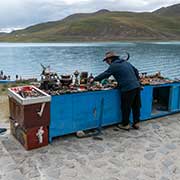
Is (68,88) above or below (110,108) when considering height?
above

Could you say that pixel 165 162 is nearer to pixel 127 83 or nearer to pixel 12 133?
pixel 127 83

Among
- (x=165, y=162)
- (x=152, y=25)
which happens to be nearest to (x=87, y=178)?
(x=165, y=162)

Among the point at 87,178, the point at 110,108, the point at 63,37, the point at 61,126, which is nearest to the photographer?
the point at 87,178

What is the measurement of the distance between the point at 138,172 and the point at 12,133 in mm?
2395

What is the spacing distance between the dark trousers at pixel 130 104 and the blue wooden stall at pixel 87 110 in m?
0.19

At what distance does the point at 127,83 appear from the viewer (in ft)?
16.6

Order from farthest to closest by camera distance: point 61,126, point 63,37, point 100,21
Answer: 1. point 100,21
2. point 63,37
3. point 61,126

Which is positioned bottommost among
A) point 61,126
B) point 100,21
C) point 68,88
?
point 61,126

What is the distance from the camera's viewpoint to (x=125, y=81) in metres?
5.07

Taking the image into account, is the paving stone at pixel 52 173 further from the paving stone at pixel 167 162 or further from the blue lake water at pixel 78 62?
the blue lake water at pixel 78 62

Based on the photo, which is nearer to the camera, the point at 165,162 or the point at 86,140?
the point at 165,162

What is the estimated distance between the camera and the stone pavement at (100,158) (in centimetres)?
370

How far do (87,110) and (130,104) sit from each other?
2.70ft

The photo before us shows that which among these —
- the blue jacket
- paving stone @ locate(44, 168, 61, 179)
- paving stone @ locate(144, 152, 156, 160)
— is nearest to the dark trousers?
the blue jacket
